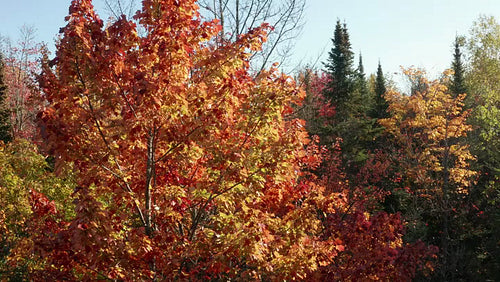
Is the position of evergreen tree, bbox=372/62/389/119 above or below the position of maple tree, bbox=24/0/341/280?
above

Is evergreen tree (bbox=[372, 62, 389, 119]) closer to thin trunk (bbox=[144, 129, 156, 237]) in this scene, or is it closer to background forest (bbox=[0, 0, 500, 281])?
background forest (bbox=[0, 0, 500, 281])

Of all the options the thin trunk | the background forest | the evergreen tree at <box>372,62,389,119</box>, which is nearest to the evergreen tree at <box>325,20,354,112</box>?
the evergreen tree at <box>372,62,389,119</box>

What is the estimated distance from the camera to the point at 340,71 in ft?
88.8

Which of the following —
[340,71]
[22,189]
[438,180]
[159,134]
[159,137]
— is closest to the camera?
[159,137]

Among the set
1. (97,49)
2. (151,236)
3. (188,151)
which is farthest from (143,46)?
(151,236)

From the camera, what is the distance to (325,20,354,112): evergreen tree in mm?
26750

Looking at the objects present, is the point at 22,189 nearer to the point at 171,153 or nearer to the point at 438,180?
the point at 171,153

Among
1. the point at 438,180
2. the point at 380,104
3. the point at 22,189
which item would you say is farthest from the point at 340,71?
the point at 22,189

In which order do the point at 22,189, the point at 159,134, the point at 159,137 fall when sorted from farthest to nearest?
the point at 22,189
the point at 159,134
the point at 159,137

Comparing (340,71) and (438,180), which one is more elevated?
(340,71)

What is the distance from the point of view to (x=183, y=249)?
5.40 metres

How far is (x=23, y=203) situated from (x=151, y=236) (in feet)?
19.4

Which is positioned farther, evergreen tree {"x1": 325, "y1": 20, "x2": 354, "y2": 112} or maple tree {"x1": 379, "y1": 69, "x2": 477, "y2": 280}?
evergreen tree {"x1": 325, "y1": 20, "x2": 354, "y2": 112}

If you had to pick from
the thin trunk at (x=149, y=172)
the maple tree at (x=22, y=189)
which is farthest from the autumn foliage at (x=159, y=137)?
the maple tree at (x=22, y=189)
